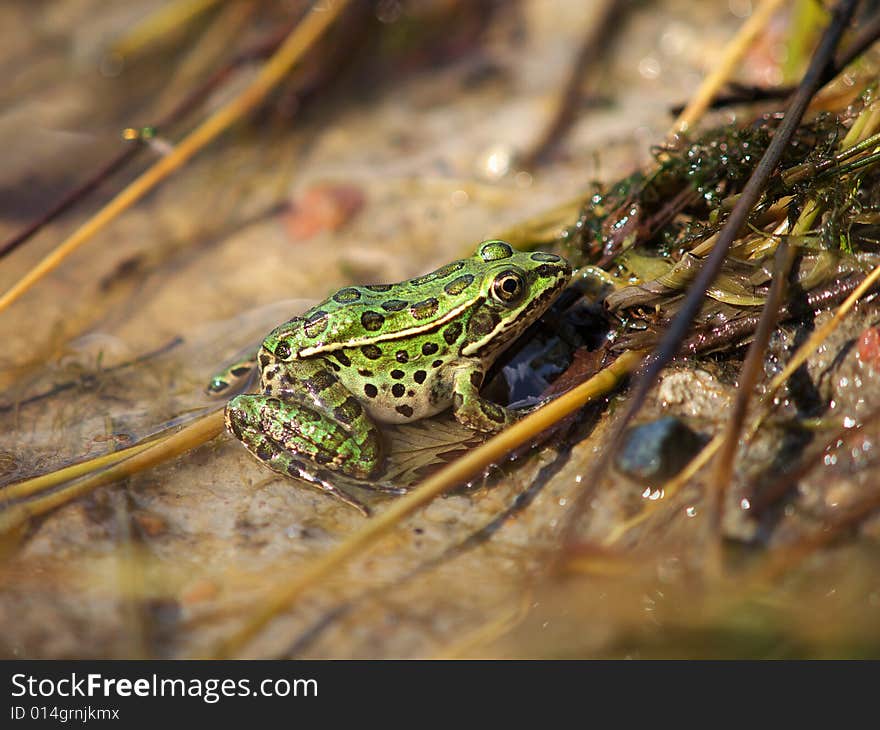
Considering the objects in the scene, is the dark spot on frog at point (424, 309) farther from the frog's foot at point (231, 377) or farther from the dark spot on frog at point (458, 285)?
the frog's foot at point (231, 377)

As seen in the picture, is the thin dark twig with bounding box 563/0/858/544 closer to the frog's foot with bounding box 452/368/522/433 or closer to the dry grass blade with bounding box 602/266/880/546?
the dry grass blade with bounding box 602/266/880/546

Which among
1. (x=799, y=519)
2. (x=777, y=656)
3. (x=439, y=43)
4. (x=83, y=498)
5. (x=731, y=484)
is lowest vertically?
(x=777, y=656)

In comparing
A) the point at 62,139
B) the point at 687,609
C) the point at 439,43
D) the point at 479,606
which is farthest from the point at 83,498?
the point at 439,43

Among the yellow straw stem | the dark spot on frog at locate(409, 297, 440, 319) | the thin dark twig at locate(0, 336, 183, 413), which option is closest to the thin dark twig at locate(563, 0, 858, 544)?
the dark spot on frog at locate(409, 297, 440, 319)

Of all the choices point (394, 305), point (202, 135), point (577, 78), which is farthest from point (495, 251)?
point (577, 78)

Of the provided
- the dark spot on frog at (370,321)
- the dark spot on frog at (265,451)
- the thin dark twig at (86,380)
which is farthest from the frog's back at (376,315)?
the thin dark twig at (86,380)
